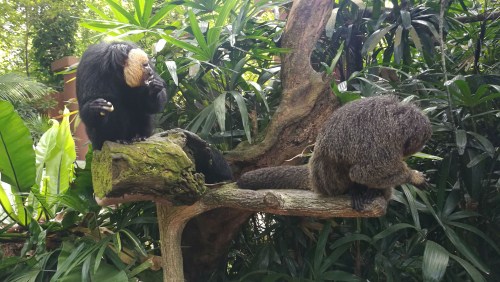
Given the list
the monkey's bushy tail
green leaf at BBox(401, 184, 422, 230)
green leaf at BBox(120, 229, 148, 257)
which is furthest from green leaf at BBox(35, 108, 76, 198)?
green leaf at BBox(401, 184, 422, 230)

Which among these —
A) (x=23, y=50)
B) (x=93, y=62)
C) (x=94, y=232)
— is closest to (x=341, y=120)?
(x=93, y=62)

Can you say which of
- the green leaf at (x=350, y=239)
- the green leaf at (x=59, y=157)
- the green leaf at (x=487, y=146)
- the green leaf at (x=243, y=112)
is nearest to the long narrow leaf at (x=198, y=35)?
the green leaf at (x=243, y=112)

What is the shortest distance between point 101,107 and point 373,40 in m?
1.95

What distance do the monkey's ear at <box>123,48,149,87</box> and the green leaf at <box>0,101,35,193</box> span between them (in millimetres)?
861

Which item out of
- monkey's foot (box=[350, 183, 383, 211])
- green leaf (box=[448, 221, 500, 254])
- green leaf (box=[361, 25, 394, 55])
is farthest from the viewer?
green leaf (box=[361, 25, 394, 55])

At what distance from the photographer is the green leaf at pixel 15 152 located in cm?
295

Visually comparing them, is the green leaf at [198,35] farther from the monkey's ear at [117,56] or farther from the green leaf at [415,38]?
the green leaf at [415,38]

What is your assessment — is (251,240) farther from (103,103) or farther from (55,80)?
(55,80)

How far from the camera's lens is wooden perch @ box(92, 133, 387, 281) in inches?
85.0

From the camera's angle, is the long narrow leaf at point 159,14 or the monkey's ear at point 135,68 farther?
the long narrow leaf at point 159,14

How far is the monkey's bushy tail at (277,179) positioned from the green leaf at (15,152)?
4.83 feet

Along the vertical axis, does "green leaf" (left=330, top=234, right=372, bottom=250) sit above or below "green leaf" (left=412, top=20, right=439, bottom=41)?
below

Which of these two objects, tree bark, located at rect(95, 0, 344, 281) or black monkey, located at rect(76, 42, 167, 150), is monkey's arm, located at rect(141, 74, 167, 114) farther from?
tree bark, located at rect(95, 0, 344, 281)

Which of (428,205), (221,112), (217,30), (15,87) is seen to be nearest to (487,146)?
(428,205)
